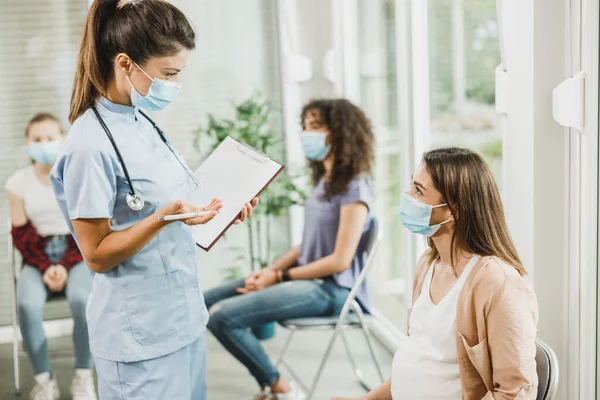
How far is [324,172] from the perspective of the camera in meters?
3.34

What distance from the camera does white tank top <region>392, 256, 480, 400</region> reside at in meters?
1.72

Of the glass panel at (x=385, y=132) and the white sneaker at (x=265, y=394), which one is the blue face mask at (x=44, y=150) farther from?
the glass panel at (x=385, y=132)

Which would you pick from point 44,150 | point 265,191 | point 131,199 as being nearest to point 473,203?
point 131,199

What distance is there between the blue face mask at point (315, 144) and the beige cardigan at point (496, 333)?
5.29 ft

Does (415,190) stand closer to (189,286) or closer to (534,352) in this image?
(534,352)

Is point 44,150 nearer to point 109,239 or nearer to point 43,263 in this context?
point 43,263

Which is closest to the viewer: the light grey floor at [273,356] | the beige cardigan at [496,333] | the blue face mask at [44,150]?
the beige cardigan at [496,333]

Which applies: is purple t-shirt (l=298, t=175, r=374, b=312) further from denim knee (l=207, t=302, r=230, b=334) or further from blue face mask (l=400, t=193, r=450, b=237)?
blue face mask (l=400, t=193, r=450, b=237)

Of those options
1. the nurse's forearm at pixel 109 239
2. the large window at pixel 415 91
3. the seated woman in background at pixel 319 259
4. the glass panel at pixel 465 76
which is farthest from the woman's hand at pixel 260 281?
the nurse's forearm at pixel 109 239

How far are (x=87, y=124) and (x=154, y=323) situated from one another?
0.49m

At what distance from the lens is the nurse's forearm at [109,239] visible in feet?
5.41

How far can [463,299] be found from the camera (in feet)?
5.43

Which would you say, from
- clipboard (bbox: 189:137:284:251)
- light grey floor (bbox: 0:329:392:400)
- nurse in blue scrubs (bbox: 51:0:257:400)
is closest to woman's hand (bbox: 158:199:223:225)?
nurse in blue scrubs (bbox: 51:0:257:400)

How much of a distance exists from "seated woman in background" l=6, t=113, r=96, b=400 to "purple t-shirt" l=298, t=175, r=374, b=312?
3.62 feet
